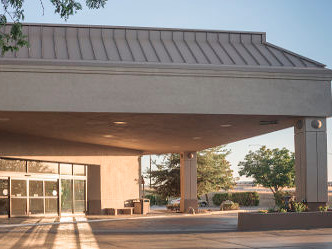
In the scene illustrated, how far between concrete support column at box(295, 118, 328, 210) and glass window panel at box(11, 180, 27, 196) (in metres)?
15.2

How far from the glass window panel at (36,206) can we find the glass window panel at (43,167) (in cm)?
163

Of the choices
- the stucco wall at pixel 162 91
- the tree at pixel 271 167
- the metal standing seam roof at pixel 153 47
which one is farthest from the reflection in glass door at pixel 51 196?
the tree at pixel 271 167

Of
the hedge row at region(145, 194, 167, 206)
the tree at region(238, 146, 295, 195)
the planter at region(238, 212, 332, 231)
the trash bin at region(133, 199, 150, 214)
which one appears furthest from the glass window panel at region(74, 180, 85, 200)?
the tree at region(238, 146, 295, 195)

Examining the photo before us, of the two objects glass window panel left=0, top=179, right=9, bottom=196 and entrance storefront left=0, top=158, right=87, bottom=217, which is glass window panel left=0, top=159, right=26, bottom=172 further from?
glass window panel left=0, top=179, right=9, bottom=196

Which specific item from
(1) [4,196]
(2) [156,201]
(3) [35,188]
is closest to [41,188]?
(3) [35,188]

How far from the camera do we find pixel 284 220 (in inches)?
808

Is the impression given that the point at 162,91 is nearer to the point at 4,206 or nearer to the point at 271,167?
the point at 4,206

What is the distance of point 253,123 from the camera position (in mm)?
23828

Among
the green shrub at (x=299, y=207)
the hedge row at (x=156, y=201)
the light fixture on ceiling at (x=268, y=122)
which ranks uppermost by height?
the light fixture on ceiling at (x=268, y=122)

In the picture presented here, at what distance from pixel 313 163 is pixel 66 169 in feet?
53.4

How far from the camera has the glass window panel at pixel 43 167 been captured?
1188 inches

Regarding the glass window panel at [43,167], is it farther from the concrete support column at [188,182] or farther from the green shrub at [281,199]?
the green shrub at [281,199]

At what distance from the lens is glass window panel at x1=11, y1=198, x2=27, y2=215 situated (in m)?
29.2

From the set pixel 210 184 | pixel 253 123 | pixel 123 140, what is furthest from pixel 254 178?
pixel 253 123
